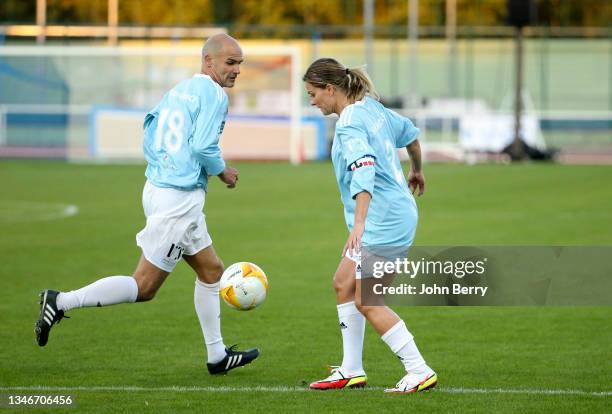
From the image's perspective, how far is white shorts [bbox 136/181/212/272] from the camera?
6.78 m

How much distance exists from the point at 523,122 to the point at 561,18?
693 inches

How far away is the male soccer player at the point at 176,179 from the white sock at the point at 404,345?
138 cm

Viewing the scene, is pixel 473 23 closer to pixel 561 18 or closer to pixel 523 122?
pixel 561 18

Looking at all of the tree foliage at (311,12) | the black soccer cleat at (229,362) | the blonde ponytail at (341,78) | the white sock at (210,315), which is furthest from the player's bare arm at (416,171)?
the tree foliage at (311,12)

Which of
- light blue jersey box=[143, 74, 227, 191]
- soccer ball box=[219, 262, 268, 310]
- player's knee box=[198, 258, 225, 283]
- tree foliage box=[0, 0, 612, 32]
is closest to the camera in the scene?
light blue jersey box=[143, 74, 227, 191]

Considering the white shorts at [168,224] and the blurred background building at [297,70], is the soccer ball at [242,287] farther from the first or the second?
the blurred background building at [297,70]

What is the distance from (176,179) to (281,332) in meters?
2.23

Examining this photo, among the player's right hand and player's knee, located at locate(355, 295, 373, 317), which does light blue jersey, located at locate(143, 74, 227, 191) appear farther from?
A: player's knee, located at locate(355, 295, 373, 317)

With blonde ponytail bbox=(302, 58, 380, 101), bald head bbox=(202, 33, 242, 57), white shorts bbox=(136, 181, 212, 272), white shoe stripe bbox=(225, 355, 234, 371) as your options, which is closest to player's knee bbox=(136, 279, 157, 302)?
white shorts bbox=(136, 181, 212, 272)

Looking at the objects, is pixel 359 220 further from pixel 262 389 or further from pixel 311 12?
pixel 311 12

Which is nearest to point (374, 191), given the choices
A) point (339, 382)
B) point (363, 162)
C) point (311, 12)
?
point (363, 162)

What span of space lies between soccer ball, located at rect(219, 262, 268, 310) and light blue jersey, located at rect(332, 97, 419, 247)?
0.90m

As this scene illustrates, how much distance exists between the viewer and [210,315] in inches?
285

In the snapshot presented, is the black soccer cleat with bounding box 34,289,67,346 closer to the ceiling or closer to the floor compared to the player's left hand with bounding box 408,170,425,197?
closer to the floor
